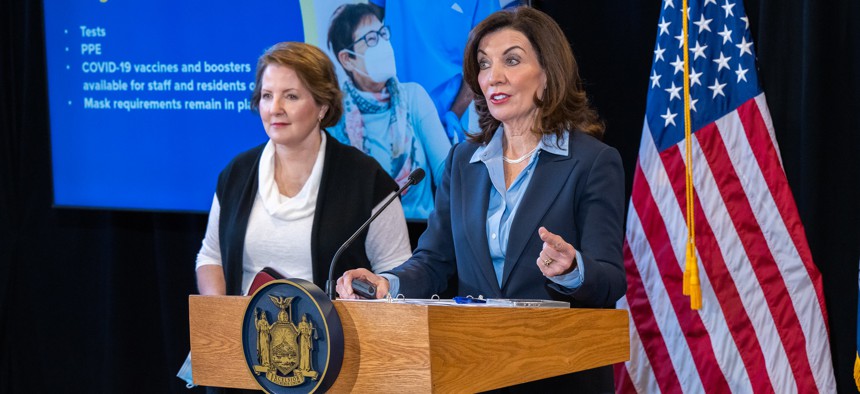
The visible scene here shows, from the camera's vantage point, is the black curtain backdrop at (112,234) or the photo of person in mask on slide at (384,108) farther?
the photo of person in mask on slide at (384,108)

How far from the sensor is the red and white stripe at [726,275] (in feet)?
10.9

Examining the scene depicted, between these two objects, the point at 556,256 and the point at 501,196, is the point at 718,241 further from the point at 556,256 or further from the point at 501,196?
the point at 556,256

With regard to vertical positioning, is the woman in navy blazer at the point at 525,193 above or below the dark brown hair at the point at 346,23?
below

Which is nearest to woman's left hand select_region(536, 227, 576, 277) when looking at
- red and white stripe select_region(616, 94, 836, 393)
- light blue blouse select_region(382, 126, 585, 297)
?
light blue blouse select_region(382, 126, 585, 297)

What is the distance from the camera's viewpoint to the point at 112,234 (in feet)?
16.3

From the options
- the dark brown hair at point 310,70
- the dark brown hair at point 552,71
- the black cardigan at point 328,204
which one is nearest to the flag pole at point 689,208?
the dark brown hair at point 552,71

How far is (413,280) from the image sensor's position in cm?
237

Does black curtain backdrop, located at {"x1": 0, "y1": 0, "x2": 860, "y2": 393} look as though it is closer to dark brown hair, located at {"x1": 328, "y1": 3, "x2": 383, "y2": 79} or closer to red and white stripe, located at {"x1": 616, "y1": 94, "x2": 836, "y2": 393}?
red and white stripe, located at {"x1": 616, "y1": 94, "x2": 836, "y2": 393}

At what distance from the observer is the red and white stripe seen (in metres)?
3.32

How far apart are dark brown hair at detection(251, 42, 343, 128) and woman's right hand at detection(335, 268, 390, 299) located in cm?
118

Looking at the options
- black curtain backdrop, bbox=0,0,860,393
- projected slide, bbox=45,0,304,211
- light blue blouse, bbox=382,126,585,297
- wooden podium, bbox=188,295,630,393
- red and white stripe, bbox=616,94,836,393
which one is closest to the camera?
wooden podium, bbox=188,295,630,393

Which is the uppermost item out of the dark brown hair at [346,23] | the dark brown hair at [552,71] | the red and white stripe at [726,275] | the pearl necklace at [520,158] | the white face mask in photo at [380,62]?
the dark brown hair at [346,23]

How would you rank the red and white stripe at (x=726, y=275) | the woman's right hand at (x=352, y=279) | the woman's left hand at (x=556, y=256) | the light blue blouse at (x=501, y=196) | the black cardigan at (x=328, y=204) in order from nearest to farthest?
the woman's left hand at (x=556, y=256) < the woman's right hand at (x=352, y=279) < the light blue blouse at (x=501, y=196) < the black cardigan at (x=328, y=204) < the red and white stripe at (x=726, y=275)

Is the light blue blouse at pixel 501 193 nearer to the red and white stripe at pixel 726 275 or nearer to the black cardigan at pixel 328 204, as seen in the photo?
the black cardigan at pixel 328 204
